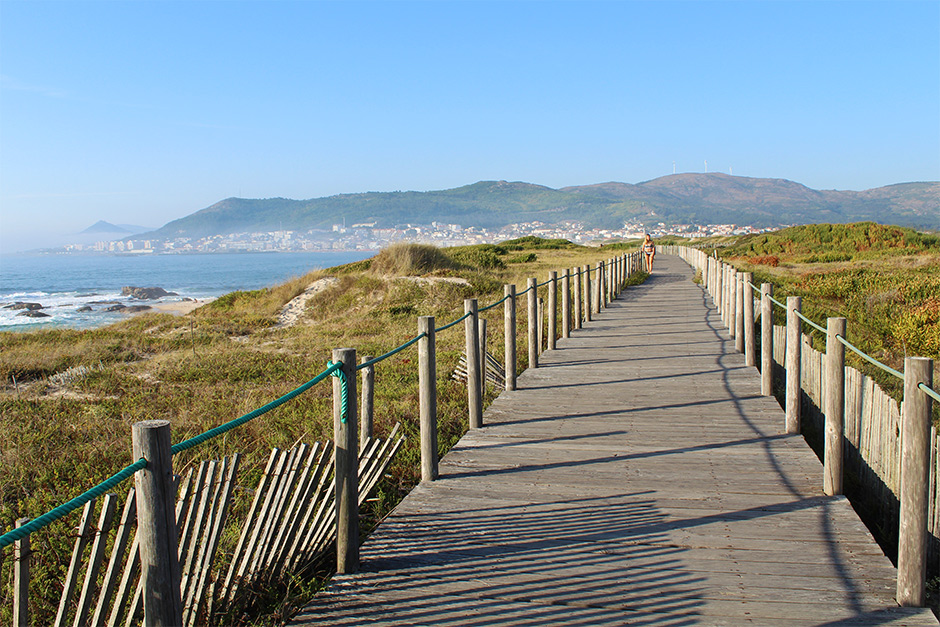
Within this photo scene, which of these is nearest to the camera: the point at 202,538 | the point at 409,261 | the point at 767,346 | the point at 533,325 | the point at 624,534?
the point at 202,538

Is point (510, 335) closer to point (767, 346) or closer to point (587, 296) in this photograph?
point (767, 346)

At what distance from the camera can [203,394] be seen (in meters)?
9.73

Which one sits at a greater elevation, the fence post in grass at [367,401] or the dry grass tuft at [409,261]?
the dry grass tuft at [409,261]

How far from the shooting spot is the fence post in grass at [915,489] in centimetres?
334

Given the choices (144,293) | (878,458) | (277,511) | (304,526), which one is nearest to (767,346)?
(878,458)

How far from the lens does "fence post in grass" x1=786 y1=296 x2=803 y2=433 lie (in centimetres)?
626

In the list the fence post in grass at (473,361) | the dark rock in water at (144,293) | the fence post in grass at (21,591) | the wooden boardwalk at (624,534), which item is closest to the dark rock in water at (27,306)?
the dark rock in water at (144,293)

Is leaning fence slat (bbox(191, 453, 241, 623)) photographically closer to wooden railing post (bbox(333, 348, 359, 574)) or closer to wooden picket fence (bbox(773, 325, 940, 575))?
wooden railing post (bbox(333, 348, 359, 574))

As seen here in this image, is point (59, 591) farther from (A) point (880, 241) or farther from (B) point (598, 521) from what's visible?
(A) point (880, 241)

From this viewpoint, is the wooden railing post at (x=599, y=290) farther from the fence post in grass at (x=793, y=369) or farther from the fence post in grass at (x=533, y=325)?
the fence post in grass at (x=793, y=369)

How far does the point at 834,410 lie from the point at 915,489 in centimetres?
154

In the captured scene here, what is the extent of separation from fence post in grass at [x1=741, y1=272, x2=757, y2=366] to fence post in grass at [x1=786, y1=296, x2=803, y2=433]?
2.97 metres

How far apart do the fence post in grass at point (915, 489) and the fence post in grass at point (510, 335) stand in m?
5.06

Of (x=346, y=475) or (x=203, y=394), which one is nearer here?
(x=346, y=475)
